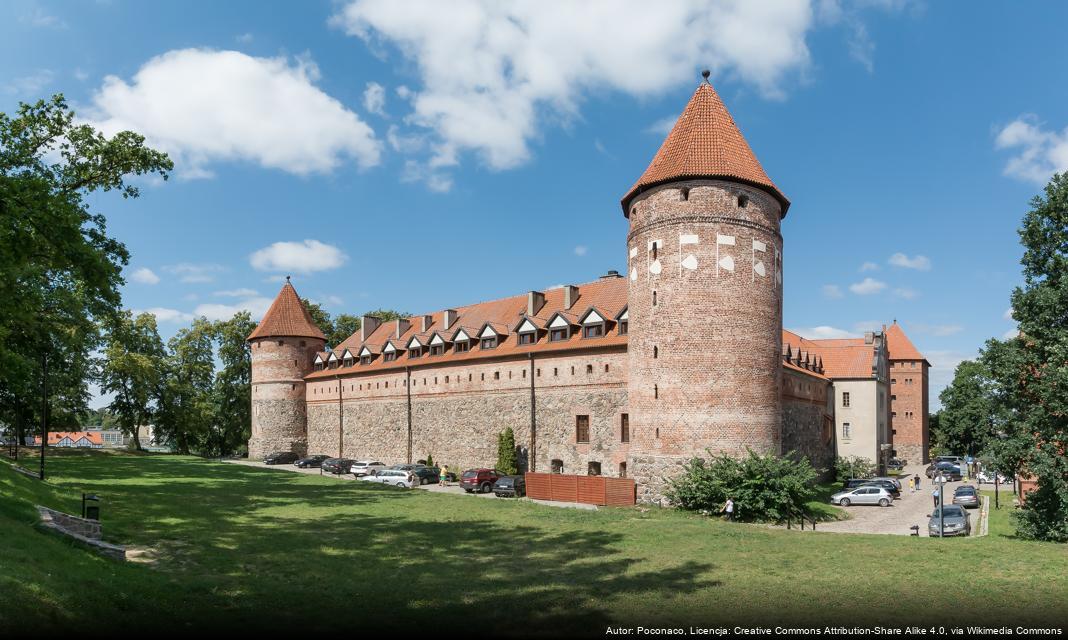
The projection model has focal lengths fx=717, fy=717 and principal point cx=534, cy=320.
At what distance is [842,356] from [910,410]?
2747 cm

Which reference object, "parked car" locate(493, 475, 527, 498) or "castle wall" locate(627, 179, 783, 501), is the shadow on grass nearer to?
"parked car" locate(493, 475, 527, 498)

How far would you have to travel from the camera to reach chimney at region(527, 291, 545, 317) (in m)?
43.0

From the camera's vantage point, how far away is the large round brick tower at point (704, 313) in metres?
27.7

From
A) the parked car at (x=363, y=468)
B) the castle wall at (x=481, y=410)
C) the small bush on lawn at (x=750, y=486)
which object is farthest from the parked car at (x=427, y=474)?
the small bush on lawn at (x=750, y=486)

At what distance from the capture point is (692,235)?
28.2m

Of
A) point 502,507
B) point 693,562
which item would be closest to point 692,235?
point 502,507

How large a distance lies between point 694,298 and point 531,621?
62.2 feet

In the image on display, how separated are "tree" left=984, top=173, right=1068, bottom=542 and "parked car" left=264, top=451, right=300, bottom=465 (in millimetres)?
46547

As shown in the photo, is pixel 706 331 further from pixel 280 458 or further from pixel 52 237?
pixel 280 458

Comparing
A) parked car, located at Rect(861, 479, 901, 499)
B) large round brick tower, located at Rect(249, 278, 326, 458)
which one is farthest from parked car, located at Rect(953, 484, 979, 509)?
large round brick tower, located at Rect(249, 278, 326, 458)

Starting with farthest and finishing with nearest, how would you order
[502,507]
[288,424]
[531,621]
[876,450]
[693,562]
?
[288,424], [876,450], [502,507], [693,562], [531,621]

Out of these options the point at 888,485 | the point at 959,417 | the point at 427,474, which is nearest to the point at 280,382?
the point at 427,474

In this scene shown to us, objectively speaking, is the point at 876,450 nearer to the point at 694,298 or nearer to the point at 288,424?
the point at 694,298

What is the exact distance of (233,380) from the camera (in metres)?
65.7
